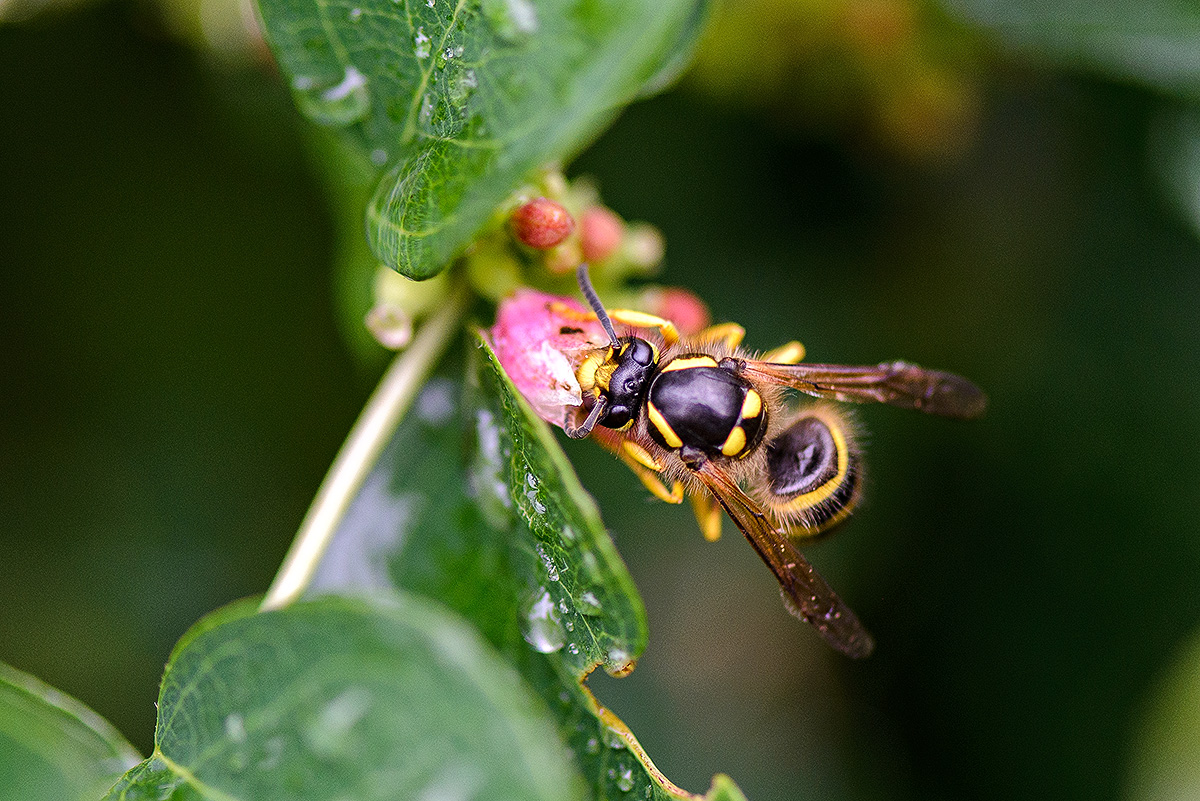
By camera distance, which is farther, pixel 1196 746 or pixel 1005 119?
pixel 1005 119

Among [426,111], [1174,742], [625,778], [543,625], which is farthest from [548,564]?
[1174,742]

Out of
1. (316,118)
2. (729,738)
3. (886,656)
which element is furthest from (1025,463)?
(316,118)

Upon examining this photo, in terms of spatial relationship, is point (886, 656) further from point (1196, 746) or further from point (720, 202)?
point (720, 202)

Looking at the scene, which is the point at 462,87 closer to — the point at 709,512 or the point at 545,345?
the point at 545,345

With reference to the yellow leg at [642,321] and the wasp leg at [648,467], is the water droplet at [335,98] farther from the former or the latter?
the wasp leg at [648,467]

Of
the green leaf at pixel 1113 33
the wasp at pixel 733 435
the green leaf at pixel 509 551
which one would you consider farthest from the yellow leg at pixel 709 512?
the green leaf at pixel 1113 33

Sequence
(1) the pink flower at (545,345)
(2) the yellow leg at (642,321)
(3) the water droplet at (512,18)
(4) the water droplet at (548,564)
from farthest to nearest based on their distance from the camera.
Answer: (2) the yellow leg at (642,321)
(1) the pink flower at (545,345)
(4) the water droplet at (548,564)
(3) the water droplet at (512,18)
